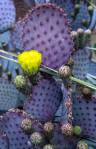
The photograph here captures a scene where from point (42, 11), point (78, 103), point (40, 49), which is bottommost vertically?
point (78, 103)

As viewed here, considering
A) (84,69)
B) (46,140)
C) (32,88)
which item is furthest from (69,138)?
(84,69)

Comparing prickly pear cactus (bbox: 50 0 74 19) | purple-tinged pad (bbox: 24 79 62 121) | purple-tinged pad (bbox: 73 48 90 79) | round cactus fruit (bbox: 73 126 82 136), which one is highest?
prickly pear cactus (bbox: 50 0 74 19)

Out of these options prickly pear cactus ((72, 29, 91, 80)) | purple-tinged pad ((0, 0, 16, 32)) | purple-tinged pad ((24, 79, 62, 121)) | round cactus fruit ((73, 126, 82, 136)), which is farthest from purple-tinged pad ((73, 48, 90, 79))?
purple-tinged pad ((0, 0, 16, 32))

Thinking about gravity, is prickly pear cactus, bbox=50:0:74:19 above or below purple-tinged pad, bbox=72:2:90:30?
above

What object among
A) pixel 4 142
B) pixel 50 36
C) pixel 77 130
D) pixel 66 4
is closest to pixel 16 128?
pixel 4 142

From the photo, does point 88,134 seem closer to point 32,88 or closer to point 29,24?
point 32,88

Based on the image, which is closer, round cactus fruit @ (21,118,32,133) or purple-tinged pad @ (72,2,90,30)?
round cactus fruit @ (21,118,32,133)

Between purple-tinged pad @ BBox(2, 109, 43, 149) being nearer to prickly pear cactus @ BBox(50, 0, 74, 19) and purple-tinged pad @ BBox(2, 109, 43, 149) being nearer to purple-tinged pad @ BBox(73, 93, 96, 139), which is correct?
purple-tinged pad @ BBox(73, 93, 96, 139)
